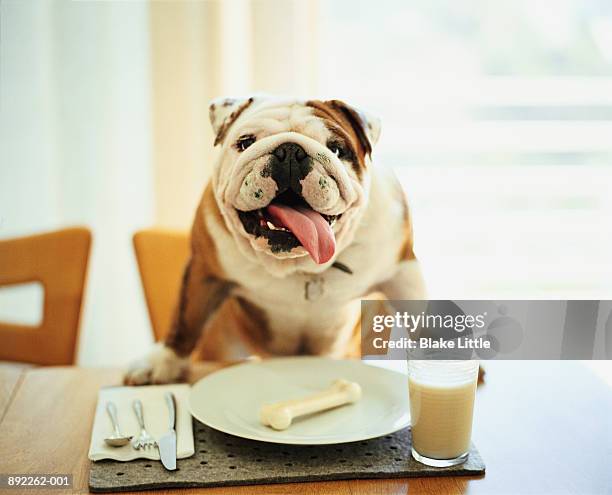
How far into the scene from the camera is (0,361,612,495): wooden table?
0.75m

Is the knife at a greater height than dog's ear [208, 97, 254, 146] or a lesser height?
lesser

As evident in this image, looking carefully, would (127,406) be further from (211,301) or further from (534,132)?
(534,132)

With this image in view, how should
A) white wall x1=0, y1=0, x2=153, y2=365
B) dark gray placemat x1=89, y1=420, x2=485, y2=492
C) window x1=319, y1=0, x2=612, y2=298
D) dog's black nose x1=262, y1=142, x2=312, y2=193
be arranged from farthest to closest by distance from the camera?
window x1=319, y1=0, x2=612, y2=298 < white wall x1=0, y1=0, x2=153, y2=365 < dog's black nose x1=262, y1=142, x2=312, y2=193 < dark gray placemat x1=89, y1=420, x2=485, y2=492

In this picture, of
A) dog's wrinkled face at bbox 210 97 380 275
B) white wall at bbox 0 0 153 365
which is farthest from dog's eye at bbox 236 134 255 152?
white wall at bbox 0 0 153 365

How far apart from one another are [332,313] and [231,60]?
1.09 metres

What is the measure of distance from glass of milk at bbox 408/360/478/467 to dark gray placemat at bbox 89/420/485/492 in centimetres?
1

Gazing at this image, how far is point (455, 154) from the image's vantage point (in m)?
2.48

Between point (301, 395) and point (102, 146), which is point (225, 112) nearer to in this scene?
point (301, 395)

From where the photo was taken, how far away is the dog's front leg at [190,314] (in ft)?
3.49

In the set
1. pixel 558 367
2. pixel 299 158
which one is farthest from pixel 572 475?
pixel 299 158

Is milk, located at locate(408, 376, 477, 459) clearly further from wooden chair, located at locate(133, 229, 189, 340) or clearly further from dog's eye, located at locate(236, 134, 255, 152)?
wooden chair, located at locate(133, 229, 189, 340)

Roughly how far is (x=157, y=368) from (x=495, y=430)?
0.45m

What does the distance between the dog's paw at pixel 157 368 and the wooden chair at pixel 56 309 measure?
14.4 inches

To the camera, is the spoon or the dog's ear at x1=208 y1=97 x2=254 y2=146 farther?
the dog's ear at x1=208 y1=97 x2=254 y2=146
